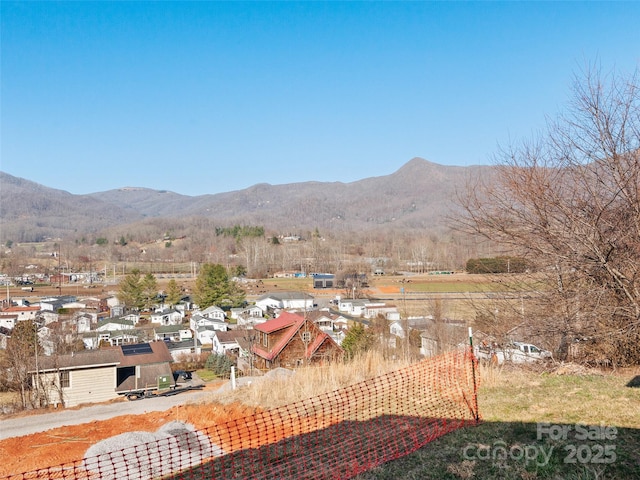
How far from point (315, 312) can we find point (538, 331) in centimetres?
2723

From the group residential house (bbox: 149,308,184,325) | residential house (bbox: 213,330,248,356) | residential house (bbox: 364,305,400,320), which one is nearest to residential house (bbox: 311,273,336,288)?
residential house (bbox: 364,305,400,320)

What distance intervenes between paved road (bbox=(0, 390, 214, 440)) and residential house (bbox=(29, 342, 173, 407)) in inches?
219

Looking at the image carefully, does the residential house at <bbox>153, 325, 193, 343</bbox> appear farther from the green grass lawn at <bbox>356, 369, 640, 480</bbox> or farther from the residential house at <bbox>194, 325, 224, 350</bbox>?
the green grass lawn at <bbox>356, 369, 640, 480</bbox>

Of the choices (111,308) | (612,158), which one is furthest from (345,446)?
(111,308)

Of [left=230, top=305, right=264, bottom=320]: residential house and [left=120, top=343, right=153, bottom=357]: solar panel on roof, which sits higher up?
[left=120, top=343, right=153, bottom=357]: solar panel on roof

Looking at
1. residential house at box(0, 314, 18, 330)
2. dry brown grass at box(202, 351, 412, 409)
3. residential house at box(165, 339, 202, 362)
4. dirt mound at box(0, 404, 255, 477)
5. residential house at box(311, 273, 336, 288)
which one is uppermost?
dry brown grass at box(202, 351, 412, 409)

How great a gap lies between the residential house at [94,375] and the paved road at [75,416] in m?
5.57

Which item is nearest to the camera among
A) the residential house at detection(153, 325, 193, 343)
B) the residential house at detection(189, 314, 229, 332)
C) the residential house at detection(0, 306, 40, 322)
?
the residential house at detection(153, 325, 193, 343)

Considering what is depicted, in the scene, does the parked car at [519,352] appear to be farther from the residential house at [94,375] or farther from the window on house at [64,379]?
the window on house at [64,379]

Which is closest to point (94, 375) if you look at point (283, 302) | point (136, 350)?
point (136, 350)

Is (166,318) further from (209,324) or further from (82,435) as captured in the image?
(82,435)

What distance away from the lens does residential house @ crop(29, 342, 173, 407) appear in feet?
54.3

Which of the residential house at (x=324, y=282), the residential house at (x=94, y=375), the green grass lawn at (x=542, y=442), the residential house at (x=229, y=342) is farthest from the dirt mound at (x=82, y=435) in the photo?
the residential house at (x=324, y=282)

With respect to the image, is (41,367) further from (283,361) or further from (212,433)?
(212,433)
